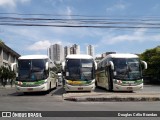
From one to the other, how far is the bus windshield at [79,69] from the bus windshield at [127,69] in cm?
221

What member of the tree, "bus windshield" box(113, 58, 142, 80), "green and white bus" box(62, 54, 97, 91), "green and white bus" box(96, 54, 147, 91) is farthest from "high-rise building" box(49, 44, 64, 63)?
"green and white bus" box(62, 54, 97, 91)

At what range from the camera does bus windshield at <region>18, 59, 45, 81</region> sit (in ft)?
91.6

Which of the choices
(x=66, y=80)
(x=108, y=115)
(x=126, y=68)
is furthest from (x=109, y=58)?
(x=108, y=115)

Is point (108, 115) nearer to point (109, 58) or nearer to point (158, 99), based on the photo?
point (158, 99)

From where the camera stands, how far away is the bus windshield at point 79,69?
→ 28.2 m

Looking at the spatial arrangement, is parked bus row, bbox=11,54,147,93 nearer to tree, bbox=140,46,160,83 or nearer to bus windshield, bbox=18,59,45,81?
bus windshield, bbox=18,59,45,81

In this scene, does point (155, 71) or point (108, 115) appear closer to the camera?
point (108, 115)

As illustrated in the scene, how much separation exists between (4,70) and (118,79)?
33280 millimetres

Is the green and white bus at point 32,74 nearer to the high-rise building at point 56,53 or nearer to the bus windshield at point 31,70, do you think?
the bus windshield at point 31,70

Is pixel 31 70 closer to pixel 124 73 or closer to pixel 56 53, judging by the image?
pixel 124 73

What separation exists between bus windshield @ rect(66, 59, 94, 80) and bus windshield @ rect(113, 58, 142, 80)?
2.21 meters

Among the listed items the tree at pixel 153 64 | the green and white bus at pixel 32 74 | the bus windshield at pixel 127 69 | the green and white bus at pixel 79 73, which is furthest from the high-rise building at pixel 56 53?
the green and white bus at pixel 32 74

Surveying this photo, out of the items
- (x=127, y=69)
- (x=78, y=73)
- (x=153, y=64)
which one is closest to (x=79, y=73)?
(x=78, y=73)

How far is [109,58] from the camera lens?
30.6 metres
